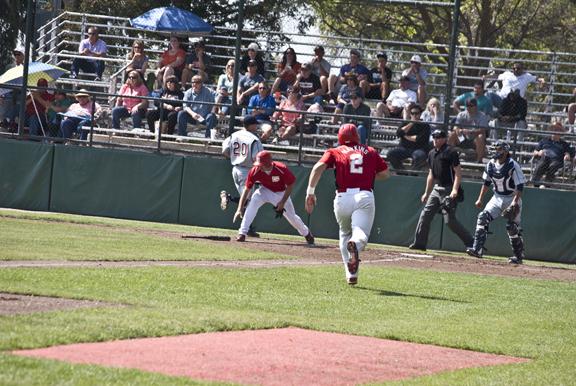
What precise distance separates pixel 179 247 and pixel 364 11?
2464 cm

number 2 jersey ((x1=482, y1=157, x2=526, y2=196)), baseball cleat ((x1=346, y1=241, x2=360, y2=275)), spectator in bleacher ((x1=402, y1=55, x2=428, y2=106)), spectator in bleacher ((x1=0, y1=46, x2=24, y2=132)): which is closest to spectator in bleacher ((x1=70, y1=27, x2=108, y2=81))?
spectator in bleacher ((x1=0, y1=46, x2=24, y2=132))

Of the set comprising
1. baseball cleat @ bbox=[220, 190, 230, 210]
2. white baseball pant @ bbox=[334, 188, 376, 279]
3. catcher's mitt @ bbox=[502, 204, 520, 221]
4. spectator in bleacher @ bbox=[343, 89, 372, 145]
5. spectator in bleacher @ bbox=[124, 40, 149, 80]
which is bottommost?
baseball cleat @ bbox=[220, 190, 230, 210]

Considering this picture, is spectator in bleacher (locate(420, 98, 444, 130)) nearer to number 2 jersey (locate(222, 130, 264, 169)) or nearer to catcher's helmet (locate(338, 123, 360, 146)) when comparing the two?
number 2 jersey (locate(222, 130, 264, 169))

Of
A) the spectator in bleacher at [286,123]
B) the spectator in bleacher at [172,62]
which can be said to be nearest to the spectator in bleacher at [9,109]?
the spectator in bleacher at [172,62]

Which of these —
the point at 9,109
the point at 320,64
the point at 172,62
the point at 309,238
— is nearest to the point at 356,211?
the point at 309,238

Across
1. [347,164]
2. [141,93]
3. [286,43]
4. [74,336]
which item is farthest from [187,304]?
[286,43]

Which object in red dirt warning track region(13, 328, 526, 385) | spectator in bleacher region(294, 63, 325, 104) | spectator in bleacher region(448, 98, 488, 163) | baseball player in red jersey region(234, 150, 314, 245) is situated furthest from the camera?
spectator in bleacher region(294, 63, 325, 104)

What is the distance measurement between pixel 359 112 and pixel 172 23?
651 cm

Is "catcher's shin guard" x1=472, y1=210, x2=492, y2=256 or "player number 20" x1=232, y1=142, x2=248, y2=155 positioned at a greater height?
"player number 20" x1=232, y1=142, x2=248, y2=155

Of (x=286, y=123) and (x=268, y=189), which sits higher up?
(x=286, y=123)

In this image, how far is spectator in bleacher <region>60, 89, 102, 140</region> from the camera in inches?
979

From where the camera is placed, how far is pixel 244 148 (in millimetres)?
21531

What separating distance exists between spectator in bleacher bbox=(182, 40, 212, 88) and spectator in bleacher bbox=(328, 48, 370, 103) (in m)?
2.99

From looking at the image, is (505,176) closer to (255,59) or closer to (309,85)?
(309,85)
